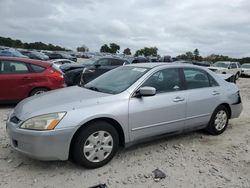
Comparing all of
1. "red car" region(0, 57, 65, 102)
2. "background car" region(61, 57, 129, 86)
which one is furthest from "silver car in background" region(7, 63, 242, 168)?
"background car" region(61, 57, 129, 86)

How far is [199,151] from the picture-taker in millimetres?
4867

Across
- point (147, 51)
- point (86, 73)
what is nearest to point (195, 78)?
point (86, 73)

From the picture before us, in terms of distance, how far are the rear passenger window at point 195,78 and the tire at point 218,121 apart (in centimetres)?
59

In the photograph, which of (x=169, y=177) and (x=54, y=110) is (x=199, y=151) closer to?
(x=169, y=177)

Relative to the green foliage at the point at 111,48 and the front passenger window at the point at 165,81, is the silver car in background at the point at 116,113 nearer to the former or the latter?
the front passenger window at the point at 165,81

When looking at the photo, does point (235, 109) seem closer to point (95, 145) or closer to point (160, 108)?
point (160, 108)

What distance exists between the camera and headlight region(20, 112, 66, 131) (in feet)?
12.1

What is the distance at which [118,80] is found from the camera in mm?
4914

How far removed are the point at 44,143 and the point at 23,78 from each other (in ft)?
15.2

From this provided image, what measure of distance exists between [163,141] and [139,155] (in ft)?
2.78

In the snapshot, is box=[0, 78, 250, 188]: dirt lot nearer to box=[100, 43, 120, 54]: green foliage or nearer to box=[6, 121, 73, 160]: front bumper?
→ box=[6, 121, 73, 160]: front bumper

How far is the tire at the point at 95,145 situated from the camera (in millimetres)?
3852

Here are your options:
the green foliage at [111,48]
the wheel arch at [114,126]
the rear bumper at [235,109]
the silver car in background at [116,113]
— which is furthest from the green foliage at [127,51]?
the wheel arch at [114,126]

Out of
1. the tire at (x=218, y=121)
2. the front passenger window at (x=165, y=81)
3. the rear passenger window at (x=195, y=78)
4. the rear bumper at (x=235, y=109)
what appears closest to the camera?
the front passenger window at (x=165, y=81)
